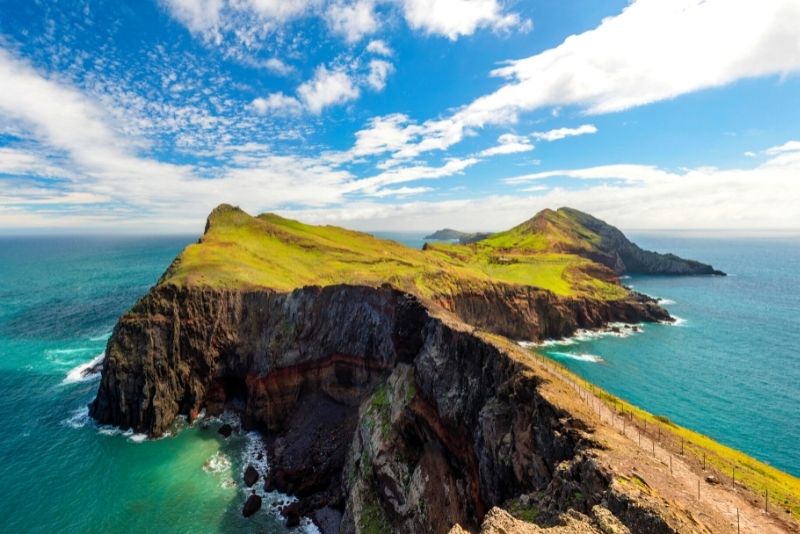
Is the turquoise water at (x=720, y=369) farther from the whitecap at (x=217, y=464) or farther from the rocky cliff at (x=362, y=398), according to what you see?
the whitecap at (x=217, y=464)

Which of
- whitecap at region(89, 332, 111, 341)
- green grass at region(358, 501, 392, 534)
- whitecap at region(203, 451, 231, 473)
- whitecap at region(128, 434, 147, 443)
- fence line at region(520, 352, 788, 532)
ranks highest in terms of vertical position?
fence line at region(520, 352, 788, 532)

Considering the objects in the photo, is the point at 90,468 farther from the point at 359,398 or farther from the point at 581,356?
the point at 581,356

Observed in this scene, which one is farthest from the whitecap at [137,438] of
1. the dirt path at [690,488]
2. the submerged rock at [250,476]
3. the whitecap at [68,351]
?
the dirt path at [690,488]

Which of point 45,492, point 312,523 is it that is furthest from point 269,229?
point 312,523

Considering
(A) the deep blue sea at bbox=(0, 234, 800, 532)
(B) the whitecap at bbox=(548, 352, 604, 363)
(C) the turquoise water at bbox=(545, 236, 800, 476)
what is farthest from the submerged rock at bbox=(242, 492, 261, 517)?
(B) the whitecap at bbox=(548, 352, 604, 363)

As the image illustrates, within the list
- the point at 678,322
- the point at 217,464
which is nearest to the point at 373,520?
the point at 217,464

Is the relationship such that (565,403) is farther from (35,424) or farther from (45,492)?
(35,424)

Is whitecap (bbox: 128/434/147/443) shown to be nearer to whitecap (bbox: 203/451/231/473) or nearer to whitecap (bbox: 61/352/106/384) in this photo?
whitecap (bbox: 203/451/231/473)
